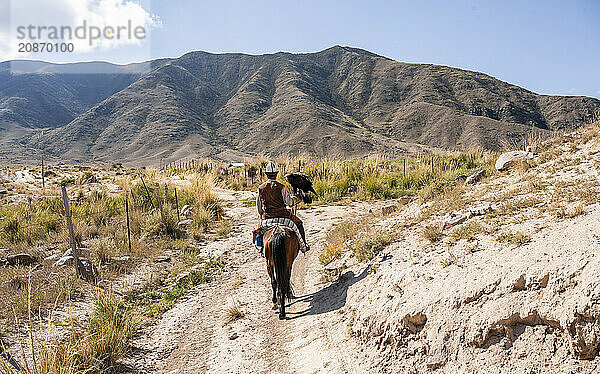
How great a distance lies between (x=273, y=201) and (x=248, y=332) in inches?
80.9

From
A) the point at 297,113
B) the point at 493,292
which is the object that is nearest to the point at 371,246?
the point at 493,292

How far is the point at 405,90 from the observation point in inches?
3561

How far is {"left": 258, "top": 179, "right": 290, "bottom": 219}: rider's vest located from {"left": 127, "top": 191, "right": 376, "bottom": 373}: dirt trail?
1343 millimetres

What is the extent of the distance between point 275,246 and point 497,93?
95.7m

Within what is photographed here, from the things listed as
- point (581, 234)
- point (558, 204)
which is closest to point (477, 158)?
point (558, 204)

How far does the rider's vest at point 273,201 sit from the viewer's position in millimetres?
6160

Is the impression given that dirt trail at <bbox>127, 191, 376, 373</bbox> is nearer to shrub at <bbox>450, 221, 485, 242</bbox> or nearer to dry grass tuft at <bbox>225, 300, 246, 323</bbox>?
dry grass tuft at <bbox>225, 300, 246, 323</bbox>

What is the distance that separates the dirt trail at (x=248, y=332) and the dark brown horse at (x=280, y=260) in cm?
31

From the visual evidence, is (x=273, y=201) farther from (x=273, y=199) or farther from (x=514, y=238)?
(x=514, y=238)

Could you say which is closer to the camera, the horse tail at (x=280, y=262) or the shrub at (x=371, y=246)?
the horse tail at (x=280, y=262)

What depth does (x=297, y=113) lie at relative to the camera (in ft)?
257

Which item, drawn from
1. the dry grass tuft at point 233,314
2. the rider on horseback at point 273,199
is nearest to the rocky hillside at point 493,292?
the rider on horseback at point 273,199

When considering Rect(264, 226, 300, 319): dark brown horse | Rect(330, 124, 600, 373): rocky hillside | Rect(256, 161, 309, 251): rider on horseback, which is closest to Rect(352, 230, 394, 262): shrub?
Rect(330, 124, 600, 373): rocky hillside

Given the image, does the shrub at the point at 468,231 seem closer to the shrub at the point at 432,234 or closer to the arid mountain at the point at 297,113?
the shrub at the point at 432,234
